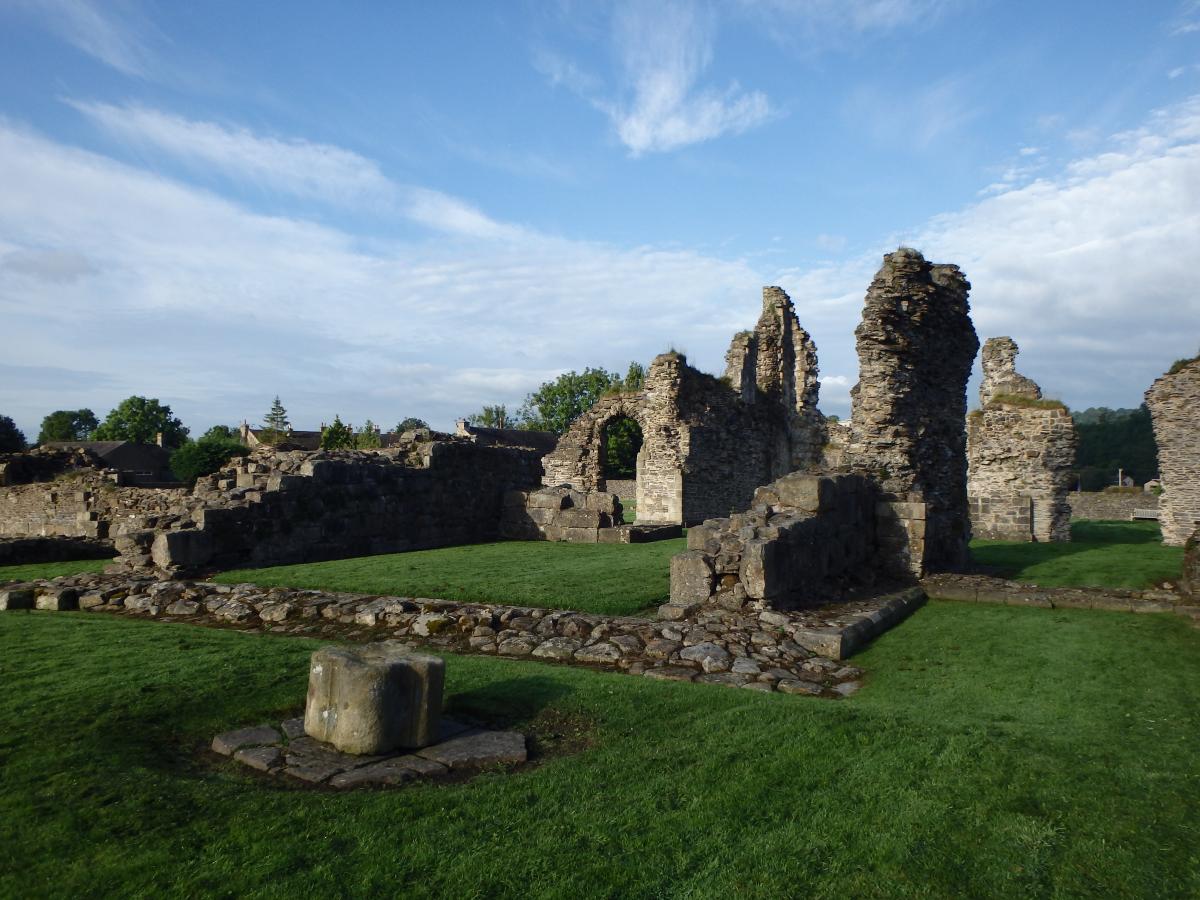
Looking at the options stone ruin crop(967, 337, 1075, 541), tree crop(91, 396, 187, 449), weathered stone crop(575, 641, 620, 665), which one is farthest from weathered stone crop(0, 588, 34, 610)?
tree crop(91, 396, 187, 449)

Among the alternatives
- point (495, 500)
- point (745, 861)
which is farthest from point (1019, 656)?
point (495, 500)

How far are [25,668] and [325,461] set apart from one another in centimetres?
955

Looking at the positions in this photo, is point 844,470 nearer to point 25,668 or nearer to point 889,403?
point 889,403

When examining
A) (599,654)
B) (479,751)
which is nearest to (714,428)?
(599,654)

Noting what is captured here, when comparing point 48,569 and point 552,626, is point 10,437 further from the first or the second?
point 552,626

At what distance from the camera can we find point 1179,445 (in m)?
20.2

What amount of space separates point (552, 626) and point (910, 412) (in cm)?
773

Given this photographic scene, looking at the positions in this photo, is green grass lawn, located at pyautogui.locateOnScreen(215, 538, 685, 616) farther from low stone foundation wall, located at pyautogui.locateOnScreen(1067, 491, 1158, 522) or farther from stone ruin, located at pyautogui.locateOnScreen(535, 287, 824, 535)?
low stone foundation wall, located at pyautogui.locateOnScreen(1067, 491, 1158, 522)

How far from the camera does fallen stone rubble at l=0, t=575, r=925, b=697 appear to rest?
746 cm

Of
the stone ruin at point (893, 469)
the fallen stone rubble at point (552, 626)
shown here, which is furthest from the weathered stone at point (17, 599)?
the stone ruin at point (893, 469)

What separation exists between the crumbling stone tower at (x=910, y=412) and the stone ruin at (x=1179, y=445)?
9.94m

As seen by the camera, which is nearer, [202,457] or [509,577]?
[509,577]

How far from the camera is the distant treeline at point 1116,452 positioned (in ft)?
189

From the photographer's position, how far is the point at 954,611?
1036 centimetres
